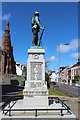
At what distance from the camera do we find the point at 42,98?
9.48m

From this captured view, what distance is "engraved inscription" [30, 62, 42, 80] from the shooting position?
10.1 metres

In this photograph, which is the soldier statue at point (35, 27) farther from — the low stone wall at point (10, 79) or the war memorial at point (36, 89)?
the low stone wall at point (10, 79)

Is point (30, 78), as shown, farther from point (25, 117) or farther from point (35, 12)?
point (35, 12)

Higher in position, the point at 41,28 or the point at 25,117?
the point at 41,28

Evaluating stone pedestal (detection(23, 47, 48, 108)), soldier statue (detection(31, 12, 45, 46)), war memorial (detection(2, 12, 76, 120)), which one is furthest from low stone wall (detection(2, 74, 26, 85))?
stone pedestal (detection(23, 47, 48, 108))

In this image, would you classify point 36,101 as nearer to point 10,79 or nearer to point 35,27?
point 35,27

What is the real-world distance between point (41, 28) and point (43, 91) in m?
4.22

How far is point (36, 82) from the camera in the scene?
32.6 feet

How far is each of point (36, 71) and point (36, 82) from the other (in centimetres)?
69

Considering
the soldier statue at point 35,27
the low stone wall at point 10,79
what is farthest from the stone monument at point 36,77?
the low stone wall at point 10,79

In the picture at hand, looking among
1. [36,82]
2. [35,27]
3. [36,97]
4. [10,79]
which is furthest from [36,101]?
[10,79]

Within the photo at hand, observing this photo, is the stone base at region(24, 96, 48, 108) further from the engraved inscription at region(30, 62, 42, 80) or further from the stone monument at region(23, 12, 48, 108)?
the engraved inscription at region(30, 62, 42, 80)

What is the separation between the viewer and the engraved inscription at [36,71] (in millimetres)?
10102

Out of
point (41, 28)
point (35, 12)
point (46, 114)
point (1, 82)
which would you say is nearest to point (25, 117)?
point (46, 114)
